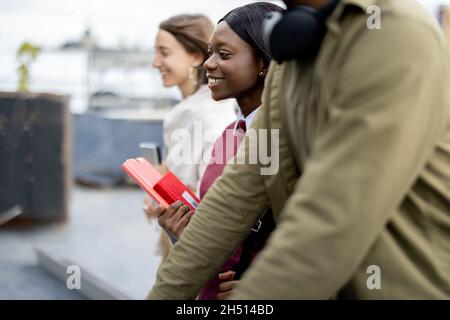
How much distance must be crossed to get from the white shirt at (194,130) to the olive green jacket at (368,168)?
171 centimetres

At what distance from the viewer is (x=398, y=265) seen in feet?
2.91

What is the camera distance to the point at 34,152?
5.58 meters

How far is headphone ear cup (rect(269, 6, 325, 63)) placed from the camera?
34.6 inches

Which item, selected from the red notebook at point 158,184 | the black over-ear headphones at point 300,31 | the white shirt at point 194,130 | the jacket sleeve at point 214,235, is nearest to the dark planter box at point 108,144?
the white shirt at point 194,130

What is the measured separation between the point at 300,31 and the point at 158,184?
2.50ft

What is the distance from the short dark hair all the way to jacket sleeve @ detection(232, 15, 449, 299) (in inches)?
36.1

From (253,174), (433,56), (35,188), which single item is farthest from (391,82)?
(35,188)

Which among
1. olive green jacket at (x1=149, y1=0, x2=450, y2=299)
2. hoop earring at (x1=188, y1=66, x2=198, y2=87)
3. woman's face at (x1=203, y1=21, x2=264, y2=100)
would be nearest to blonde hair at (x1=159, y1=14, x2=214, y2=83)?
hoop earring at (x1=188, y1=66, x2=198, y2=87)

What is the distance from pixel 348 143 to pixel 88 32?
9550mm

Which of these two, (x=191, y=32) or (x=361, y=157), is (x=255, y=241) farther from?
(x=191, y=32)
